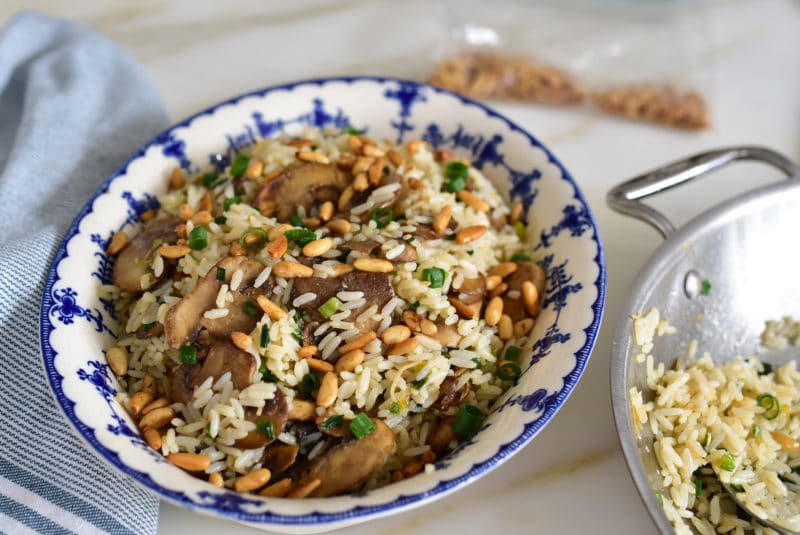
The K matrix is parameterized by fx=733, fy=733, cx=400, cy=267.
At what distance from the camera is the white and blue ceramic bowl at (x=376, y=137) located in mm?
1597

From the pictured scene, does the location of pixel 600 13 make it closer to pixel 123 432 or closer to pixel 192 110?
pixel 192 110

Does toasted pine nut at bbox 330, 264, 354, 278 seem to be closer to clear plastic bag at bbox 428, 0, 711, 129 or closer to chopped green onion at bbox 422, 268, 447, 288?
chopped green onion at bbox 422, 268, 447, 288

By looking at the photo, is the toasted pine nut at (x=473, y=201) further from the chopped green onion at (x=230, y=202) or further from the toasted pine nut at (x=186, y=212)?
the toasted pine nut at (x=186, y=212)

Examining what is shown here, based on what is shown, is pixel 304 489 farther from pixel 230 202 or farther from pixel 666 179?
pixel 666 179

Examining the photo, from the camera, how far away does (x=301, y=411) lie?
179cm

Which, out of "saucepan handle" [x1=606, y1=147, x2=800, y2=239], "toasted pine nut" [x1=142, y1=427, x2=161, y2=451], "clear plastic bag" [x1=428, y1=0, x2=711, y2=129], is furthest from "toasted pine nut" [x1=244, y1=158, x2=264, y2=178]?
"clear plastic bag" [x1=428, y1=0, x2=711, y2=129]

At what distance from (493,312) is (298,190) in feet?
2.29

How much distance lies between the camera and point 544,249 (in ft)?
7.37

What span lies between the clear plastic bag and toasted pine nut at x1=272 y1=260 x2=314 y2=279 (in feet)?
5.27

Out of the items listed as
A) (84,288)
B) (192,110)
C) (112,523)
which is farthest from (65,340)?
(192,110)

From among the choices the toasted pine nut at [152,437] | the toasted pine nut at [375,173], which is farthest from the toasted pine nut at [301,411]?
the toasted pine nut at [375,173]

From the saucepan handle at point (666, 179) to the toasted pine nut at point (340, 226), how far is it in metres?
0.88

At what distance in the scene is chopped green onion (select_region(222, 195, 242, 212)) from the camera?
2.18 meters

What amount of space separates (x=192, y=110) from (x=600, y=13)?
77.1 inches
